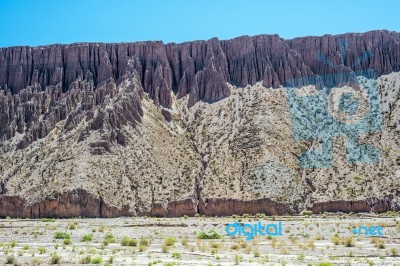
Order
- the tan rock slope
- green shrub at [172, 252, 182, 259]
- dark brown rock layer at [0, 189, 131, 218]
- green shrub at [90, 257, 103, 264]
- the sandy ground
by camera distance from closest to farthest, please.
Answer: green shrub at [90, 257, 103, 264] < the sandy ground < green shrub at [172, 252, 182, 259] < dark brown rock layer at [0, 189, 131, 218] < the tan rock slope

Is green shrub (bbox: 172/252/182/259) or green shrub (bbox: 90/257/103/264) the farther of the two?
green shrub (bbox: 172/252/182/259)

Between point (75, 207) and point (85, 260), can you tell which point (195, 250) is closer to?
point (85, 260)

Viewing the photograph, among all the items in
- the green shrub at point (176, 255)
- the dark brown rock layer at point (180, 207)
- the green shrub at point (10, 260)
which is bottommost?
the green shrub at point (176, 255)

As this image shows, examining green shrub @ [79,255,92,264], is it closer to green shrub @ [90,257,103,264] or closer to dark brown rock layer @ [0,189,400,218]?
green shrub @ [90,257,103,264]

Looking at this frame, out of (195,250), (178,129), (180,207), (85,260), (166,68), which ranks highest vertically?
(166,68)

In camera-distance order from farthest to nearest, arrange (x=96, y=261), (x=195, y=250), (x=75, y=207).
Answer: (x=75, y=207) → (x=195, y=250) → (x=96, y=261)

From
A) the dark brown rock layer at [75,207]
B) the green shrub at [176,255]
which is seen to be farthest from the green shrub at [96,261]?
the dark brown rock layer at [75,207]

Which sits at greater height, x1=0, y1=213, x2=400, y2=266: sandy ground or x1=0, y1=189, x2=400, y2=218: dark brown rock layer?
x1=0, y1=189, x2=400, y2=218: dark brown rock layer

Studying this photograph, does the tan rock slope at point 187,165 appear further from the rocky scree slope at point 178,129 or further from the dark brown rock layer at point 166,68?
the dark brown rock layer at point 166,68

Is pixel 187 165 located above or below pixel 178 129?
below

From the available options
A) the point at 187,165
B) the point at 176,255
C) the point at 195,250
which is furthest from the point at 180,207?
the point at 176,255

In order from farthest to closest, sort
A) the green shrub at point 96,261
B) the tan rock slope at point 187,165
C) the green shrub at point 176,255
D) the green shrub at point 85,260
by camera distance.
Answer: the tan rock slope at point 187,165 < the green shrub at point 176,255 < the green shrub at point 85,260 < the green shrub at point 96,261

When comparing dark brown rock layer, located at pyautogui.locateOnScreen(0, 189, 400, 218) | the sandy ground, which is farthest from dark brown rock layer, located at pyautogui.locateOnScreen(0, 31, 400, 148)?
the sandy ground

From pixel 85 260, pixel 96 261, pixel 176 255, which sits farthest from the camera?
pixel 176 255
